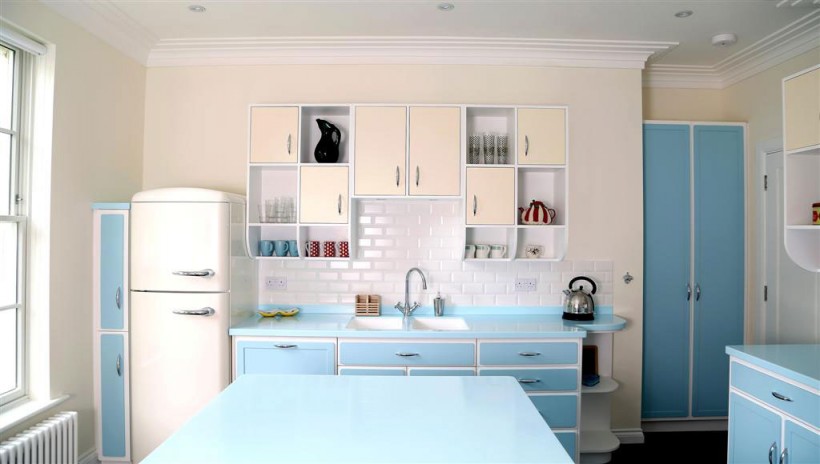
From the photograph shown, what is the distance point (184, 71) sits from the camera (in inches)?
138

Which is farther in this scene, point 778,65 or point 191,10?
point 778,65

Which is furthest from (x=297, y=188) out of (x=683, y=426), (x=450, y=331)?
(x=683, y=426)

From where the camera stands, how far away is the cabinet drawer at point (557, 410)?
2904 millimetres

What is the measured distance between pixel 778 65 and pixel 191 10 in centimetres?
407

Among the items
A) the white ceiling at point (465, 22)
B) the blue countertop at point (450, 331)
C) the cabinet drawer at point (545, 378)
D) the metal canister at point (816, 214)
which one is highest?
the white ceiling at point (465, 22)

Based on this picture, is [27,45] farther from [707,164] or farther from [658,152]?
[707,164]

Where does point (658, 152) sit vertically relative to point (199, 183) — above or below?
above

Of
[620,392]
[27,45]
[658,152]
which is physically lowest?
[620,392]

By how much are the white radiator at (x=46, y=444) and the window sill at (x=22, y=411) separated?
7cm

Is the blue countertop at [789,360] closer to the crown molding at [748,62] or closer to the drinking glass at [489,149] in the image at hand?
the drinking glass at [489,149]

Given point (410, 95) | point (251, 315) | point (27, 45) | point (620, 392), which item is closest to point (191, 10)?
point (27, 45)

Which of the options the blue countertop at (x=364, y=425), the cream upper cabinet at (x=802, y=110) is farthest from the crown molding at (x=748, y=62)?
the blue countertop at (x=364, y=425)

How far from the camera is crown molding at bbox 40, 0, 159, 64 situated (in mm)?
2721

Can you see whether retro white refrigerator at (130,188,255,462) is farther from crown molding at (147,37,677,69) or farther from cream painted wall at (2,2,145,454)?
crown molding at (147,37,677,69)
